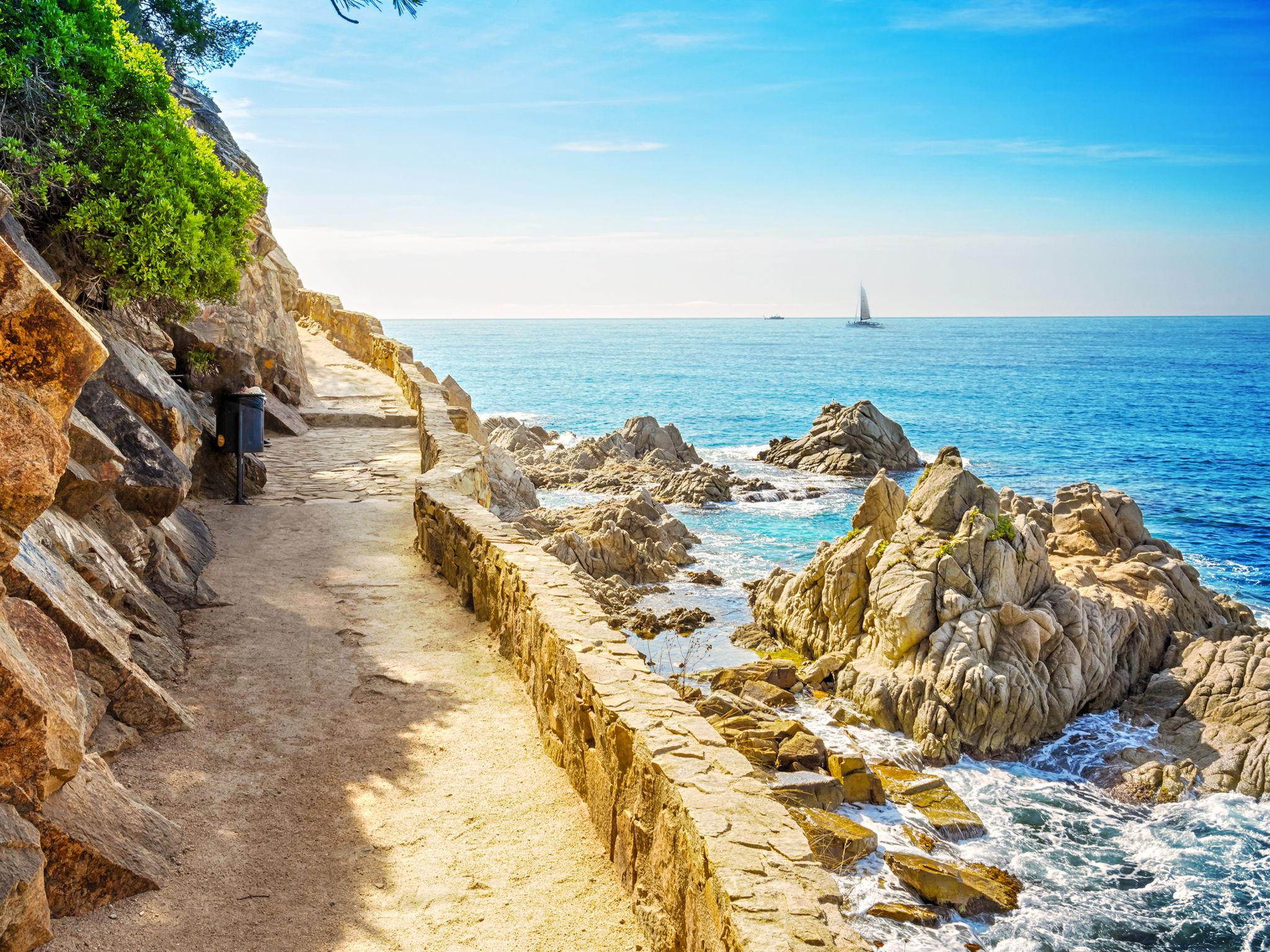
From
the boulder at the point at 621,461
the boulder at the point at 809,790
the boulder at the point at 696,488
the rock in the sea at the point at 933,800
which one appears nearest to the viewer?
the boulder at the point at 809,790

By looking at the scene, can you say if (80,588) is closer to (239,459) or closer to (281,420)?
(239,459)

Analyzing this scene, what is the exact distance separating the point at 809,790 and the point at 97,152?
415 inches

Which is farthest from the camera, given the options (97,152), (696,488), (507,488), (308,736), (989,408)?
(989,408)

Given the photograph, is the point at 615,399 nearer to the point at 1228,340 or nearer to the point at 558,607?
the point at 558,607

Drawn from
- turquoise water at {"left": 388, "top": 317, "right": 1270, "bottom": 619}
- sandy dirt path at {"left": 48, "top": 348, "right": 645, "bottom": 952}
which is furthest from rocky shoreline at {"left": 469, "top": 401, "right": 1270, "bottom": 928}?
turquoise water at {"left": 388, "top": 317, "right": 1270, "bottom": 619}

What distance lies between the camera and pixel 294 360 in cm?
1991

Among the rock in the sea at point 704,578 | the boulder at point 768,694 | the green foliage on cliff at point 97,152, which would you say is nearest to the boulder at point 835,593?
the boulder at point 768,694

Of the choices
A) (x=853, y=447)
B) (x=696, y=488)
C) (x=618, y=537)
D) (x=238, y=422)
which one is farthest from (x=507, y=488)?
(x=853, y=447)

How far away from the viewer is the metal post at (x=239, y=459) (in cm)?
1203

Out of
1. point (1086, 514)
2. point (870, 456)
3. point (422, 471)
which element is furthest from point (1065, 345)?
point (422, 471)

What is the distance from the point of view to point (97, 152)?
9578 mm

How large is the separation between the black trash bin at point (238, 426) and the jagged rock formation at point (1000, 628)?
31.6ft

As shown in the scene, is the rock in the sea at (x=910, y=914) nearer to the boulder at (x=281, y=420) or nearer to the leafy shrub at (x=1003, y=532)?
the leafy shrub at (x=1003, y=532)

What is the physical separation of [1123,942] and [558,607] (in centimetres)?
779
